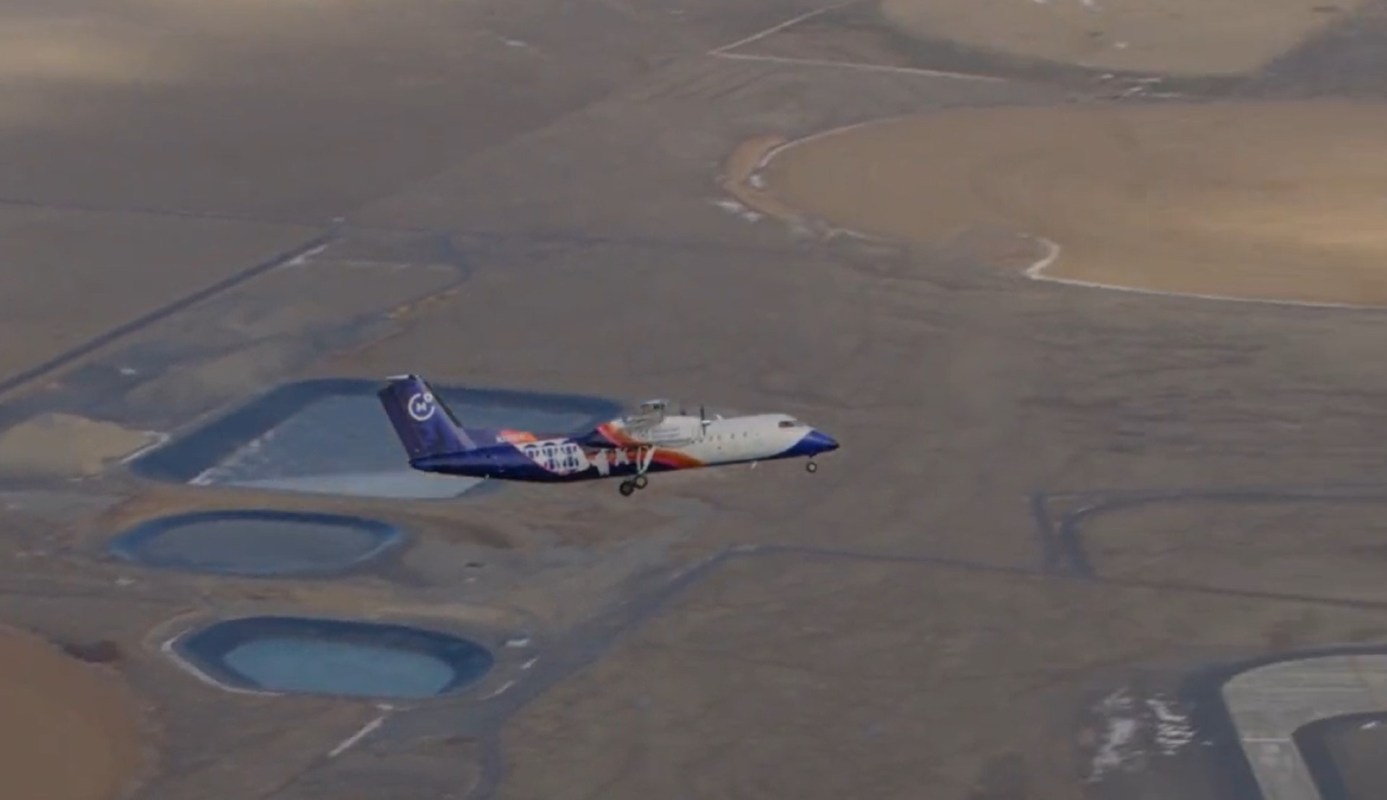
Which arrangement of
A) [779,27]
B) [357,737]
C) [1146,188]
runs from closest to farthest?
[357,737] < [1146,188] < [779,27]

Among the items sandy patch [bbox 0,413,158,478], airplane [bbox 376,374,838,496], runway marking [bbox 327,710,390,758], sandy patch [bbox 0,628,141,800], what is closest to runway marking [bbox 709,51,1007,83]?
airplane [bbox 376,374,838,496]

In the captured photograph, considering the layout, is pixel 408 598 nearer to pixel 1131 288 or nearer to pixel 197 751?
pixel 197 751

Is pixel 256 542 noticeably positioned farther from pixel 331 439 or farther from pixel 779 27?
pixel 779 27

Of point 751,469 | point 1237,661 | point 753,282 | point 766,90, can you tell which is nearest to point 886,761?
point 1237,661

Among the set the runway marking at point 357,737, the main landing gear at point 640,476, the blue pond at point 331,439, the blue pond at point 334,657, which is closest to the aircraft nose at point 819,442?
the main landing gear at point 640,476

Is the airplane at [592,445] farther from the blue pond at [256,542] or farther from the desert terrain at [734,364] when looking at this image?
the blue pond at [256,542]

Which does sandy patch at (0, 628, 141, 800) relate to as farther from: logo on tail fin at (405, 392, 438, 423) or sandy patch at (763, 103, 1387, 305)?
sandy patch at (763, 103, 1387, 305)

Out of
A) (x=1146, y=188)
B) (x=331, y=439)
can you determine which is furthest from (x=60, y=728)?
(x=1146, y=188)
